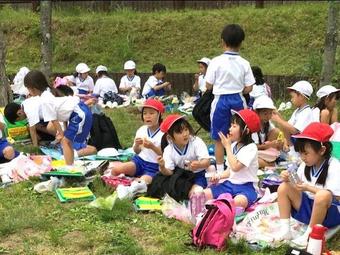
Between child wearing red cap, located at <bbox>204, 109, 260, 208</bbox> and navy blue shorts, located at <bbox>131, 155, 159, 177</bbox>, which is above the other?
child wearing red cap, located at <bbox>204, 109, 260, 208</bbox>

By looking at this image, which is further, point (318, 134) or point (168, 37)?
point (168, 37)

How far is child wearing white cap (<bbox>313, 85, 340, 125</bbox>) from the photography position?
5.95 m

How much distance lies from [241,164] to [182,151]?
0.68m

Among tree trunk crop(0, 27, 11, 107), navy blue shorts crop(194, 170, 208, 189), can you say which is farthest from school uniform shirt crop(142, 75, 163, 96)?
navy blue shorts crop(194, 170, 208, 189)

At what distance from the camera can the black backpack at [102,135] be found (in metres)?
7.41

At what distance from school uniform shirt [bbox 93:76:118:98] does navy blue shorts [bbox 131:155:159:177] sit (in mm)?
6188

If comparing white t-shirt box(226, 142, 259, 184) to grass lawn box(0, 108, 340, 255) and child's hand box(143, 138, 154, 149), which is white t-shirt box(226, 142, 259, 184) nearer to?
grass lawn box(0, 108, 340, 255)

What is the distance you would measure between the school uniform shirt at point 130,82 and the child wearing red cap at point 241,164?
749 centimetres

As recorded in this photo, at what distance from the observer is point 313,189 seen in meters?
3.89

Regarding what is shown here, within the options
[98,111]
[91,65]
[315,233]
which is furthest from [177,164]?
[91,65]

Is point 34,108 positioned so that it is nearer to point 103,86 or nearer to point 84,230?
point 84,230

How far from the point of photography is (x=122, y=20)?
16062 millimetres

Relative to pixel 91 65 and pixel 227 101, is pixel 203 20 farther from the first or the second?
pixel 227 101

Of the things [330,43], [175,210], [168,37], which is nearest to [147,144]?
[175,210]
